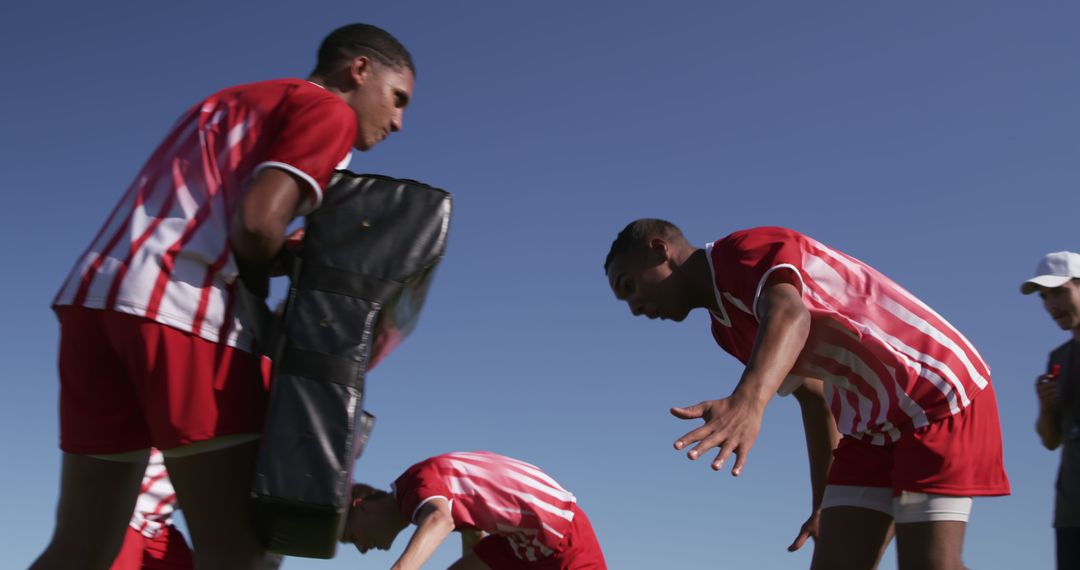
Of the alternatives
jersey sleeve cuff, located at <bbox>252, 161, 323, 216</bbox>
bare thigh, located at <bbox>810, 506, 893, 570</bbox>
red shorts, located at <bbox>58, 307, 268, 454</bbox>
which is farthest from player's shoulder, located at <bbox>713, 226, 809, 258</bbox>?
red shorts, located at <bbox>58, 307, 268, 454</bbox>

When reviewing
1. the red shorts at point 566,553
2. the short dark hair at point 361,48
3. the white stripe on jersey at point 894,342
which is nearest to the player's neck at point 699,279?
the white stripe on jersey at point 894,342

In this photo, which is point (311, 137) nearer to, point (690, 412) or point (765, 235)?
point (690, 412)

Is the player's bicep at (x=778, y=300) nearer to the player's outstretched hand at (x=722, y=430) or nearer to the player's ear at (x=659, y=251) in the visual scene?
the player's outstretched hand at (x=722, y=430)

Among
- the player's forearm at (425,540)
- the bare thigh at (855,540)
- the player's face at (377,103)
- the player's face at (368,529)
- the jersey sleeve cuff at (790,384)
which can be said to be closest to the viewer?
the player's face at (377,103)

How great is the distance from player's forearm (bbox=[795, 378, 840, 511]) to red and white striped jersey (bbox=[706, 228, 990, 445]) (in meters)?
0.47

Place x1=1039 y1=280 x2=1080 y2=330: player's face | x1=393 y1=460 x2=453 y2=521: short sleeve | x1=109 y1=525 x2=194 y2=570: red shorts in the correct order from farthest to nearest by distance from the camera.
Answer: x1=393 y1=460 x2=453 y2=521: short sleeve
x1=1039 y1=280 x2=1080 y2=330: player's face
x1=109 y1=525 x2=194 y2=570: red shorts

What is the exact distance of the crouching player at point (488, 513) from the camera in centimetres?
552

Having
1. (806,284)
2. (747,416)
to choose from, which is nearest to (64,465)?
(747,416)

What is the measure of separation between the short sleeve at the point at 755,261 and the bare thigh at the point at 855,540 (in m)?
1.00

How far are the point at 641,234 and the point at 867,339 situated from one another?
1.03 metres

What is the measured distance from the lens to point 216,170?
2406 millimetres

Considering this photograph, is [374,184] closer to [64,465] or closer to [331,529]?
[331,529]

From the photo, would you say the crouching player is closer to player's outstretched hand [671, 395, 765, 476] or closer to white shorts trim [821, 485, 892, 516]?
white shorts trim [821, 485, 892, 516]

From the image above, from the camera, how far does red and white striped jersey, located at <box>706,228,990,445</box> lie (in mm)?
3455
